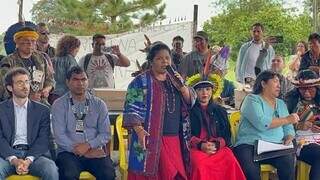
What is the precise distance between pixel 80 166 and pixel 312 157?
204cm

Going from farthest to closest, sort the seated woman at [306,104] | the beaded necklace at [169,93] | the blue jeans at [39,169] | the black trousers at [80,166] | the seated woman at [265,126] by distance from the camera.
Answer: the seated woman at [306,104]
the seated woman at [265,126]
the beaded necklace at [169,93]
the black trousers at [80,166]
the blue jeans at [39,169]

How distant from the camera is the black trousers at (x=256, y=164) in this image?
204 inches

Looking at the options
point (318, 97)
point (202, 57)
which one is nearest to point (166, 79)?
point (318, 97)

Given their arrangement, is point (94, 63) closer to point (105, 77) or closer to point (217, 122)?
point (105, 77)

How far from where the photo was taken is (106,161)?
511 centimetres

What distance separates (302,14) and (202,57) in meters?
12.2

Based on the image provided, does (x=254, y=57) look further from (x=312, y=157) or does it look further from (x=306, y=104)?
(x=312, y=157)

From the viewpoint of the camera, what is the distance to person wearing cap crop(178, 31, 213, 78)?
7250 millimetres

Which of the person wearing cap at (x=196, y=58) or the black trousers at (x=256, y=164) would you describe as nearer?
the black trousers at (x=256, y=164)

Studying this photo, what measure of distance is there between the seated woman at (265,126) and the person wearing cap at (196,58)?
176 cm

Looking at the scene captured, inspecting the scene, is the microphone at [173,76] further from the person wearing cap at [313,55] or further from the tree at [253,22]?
the tree at [253,22]

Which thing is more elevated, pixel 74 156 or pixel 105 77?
pixel 105 77

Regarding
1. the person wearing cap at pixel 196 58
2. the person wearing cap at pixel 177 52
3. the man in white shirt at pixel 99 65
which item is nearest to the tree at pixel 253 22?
the person wearing cap at pixel 177 52

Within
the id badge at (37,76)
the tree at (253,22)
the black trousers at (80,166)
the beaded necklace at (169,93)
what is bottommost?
the black trousers at (80,166)
